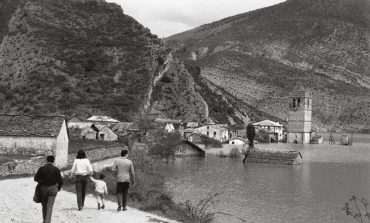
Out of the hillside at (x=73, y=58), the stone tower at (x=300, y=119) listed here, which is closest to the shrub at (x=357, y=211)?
the hillside at (x=73, y=58)

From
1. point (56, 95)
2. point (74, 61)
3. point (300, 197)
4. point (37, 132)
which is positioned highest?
point (74, 61)

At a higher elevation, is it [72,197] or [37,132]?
[37,132]

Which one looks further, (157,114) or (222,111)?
(222,111)

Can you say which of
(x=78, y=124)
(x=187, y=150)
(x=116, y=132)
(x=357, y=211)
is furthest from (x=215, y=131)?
(x=357, y=211)

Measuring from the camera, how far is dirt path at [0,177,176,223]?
1504 cm

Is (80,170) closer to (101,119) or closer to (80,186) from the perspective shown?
(80,186)

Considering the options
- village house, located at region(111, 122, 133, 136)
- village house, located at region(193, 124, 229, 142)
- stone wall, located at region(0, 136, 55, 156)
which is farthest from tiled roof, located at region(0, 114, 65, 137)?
village house, located at region(193, 124, 229, 142)

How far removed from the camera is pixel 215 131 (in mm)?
101438

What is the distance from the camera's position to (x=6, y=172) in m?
25.2

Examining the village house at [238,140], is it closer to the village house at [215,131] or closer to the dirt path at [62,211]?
the village house at [215,131]

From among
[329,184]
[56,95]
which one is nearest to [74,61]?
[56,95]

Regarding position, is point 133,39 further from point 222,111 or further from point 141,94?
point 222,111

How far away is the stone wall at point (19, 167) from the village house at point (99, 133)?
111ft

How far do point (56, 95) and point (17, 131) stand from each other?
154 ft
